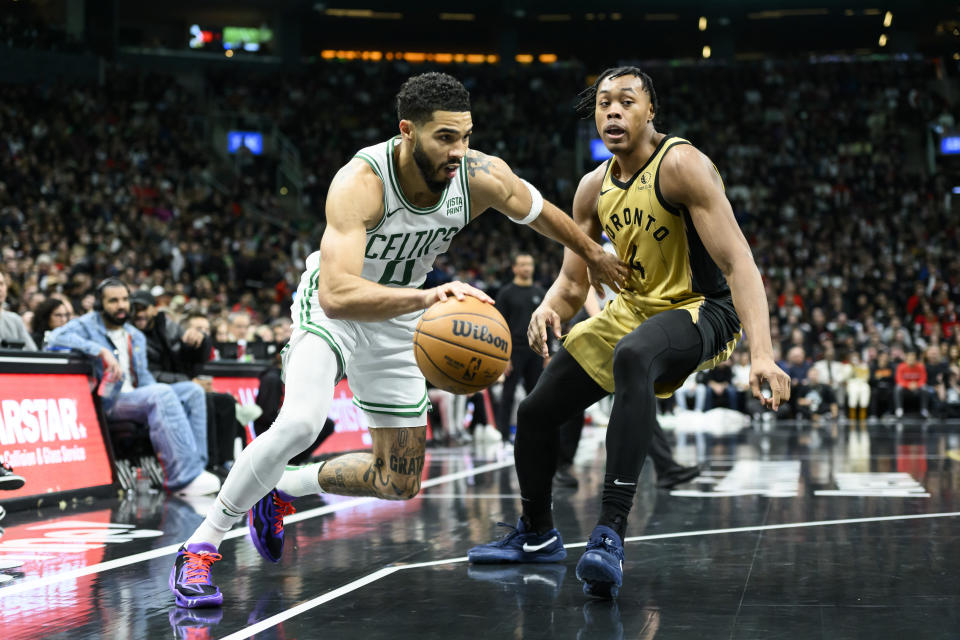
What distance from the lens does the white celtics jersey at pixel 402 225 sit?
3896 millimetres

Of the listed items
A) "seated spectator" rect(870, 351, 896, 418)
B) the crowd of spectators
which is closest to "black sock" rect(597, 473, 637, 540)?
the crowd of spectators

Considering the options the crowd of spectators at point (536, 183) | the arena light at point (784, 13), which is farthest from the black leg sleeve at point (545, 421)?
the arena light at point (784, 13)

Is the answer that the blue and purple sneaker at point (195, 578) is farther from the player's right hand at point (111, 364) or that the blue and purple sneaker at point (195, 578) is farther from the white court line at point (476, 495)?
the player's right hand at point (111, 364)

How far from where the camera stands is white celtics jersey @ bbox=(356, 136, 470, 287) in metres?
3.90

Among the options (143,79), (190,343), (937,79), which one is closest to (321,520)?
(190,343)

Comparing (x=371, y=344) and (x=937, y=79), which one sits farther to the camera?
(x=937, y=79)

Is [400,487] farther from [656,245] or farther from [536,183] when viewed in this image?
[536,183]

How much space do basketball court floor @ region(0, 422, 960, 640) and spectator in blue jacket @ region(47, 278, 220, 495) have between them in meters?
0.39

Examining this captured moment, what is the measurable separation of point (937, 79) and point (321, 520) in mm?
29347

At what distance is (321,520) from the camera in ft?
19.1

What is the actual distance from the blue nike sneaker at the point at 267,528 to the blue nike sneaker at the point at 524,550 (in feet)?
2.70

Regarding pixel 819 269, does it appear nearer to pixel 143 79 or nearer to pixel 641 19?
pixel 641 19

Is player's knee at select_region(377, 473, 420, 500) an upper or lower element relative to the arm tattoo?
lower

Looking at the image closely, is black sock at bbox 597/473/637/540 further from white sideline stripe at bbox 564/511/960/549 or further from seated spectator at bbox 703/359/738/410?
seated spectator at bbox 703/359/738/410
